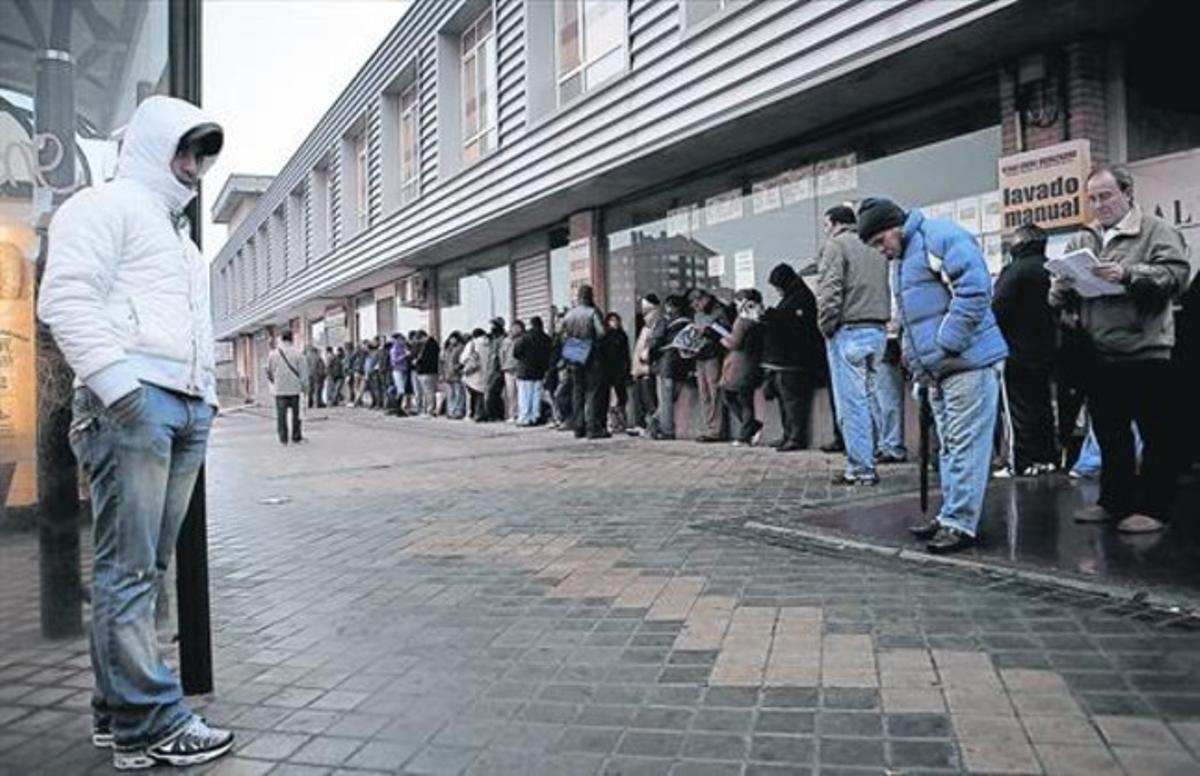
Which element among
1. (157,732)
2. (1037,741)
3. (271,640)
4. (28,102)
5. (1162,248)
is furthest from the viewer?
(1162,248)

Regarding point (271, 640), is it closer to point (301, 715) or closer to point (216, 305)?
point (301, 715)

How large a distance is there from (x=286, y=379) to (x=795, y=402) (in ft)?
29.3

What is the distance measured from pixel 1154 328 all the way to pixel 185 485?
Answer: 482 cm

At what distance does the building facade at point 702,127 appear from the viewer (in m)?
8.06

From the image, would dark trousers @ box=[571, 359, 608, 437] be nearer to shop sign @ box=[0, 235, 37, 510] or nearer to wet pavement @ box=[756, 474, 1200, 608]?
wet pavement @ box=[756, 474, 1200, 608]

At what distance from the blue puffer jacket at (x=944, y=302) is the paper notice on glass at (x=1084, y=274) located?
1.61 ft

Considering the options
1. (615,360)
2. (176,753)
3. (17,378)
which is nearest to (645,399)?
(615,360)

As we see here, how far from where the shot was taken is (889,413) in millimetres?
8711

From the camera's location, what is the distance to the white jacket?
108 inches

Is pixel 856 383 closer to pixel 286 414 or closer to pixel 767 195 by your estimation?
pixel 767 195

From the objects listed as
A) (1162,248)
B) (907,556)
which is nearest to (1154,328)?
(1162,248)

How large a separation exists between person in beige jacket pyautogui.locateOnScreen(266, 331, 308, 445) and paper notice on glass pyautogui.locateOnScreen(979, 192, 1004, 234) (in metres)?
10.7

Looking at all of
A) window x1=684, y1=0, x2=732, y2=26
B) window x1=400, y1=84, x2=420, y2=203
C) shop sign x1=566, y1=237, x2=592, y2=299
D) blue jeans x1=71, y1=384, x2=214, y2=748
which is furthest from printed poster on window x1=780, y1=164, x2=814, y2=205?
window x1=400, y1=84, x2=420, y2=203

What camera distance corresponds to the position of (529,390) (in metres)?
16.0
